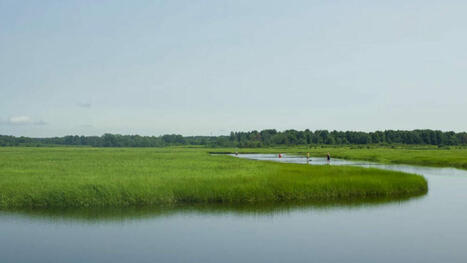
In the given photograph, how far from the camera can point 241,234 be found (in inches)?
740

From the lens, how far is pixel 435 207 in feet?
81.3

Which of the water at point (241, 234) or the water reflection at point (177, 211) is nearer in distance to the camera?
the water at point (241, 234)

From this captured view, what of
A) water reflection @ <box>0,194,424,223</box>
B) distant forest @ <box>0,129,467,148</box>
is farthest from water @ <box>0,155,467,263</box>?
distant forest @ <box>0,129,467,148</box>

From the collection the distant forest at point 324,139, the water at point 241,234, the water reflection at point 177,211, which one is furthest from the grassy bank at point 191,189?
the distant forest at point 324,139

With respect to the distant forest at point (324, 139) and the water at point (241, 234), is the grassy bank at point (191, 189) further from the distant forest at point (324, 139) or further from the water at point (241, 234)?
the distant forest at point (324, 139)

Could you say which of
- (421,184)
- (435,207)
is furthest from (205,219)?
(421,184)

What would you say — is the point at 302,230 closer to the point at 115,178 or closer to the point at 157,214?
the point at 157,214

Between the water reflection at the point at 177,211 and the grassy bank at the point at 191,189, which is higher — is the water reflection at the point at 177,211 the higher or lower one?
the lower one

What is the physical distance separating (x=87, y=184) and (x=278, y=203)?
1095 cm

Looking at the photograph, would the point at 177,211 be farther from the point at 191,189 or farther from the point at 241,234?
the point at 241,234

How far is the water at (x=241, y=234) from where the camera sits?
15.8m

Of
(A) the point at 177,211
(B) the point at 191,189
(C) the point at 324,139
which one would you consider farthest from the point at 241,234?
(C) the point at 324,139

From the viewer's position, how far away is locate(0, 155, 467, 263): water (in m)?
15.8

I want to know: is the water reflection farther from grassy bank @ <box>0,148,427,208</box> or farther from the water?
grassy bank @ <box>0,148,427,208</box>
